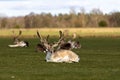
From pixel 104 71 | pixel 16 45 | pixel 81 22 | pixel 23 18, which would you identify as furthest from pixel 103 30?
pixel 104 71

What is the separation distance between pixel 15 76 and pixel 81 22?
122544 millimetres

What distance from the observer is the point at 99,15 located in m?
155

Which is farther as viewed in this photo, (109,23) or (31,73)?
(109,23)

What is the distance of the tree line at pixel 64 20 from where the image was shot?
14438 centimetres

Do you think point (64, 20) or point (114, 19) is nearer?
point (114, 19)

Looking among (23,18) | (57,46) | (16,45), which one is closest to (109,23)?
(23,18)

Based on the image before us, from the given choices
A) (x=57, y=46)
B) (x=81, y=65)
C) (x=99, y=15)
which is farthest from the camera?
(x=99, y=15)

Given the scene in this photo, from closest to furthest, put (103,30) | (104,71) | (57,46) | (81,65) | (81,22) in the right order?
(104,71), (81,65), (57,46), (103,30), (81,22)

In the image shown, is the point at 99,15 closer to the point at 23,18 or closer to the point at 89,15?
the point at 89,15

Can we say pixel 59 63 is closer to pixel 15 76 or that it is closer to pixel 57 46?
pixel 57 46

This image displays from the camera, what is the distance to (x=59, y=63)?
24.5 metres

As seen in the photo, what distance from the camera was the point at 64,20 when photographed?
156250 mm

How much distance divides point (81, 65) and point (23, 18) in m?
136

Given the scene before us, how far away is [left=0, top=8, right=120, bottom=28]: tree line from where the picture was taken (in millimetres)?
144375
